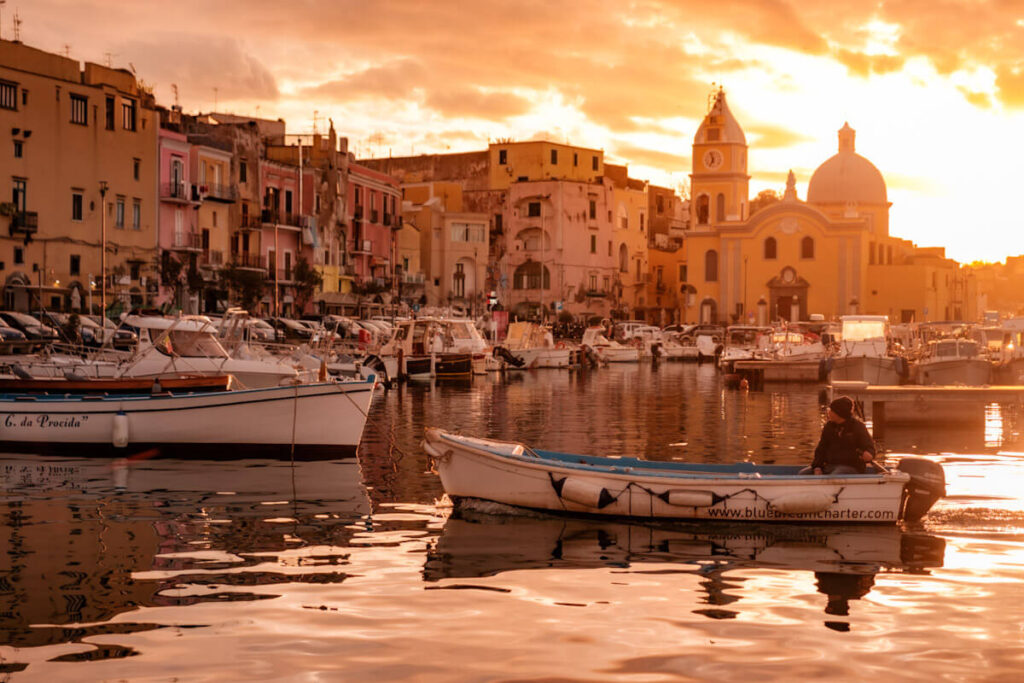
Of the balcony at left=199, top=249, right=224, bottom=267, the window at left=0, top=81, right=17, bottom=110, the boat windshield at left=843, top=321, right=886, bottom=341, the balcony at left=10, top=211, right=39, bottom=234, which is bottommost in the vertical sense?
the boat windshield at left=843, top=321, right=886, bottom=341

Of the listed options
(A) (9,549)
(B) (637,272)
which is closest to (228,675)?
(A) (9,549)

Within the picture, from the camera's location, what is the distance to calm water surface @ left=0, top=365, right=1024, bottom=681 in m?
9.20

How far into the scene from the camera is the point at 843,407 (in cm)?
1475

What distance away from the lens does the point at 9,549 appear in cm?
1330

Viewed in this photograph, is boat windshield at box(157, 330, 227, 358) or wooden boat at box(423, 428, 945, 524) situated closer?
wooden boat at box(423, 428, 945, 524)

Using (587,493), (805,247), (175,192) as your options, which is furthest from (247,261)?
(587,493)

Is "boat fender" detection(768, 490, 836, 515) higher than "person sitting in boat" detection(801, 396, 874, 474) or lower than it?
lower

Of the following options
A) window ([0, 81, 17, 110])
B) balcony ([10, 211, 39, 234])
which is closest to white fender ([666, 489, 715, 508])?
balcony ([10, 211, 39, 234])

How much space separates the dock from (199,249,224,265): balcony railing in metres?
40.5

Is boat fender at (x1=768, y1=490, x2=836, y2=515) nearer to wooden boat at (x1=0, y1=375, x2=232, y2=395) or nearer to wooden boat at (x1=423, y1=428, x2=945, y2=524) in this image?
wooden boat at (x1=423, y1=428, x2=945, y2=524)

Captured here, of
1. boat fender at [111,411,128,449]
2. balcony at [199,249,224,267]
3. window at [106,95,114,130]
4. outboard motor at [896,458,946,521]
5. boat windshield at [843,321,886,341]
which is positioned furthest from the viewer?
balcony at [199,249,224,267]

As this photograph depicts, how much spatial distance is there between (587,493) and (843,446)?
119 inches

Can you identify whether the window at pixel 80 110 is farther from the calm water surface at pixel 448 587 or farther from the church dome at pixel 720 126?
the church dome at pixel 720 126

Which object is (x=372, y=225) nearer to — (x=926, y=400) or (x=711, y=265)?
(x=711, y=265)
